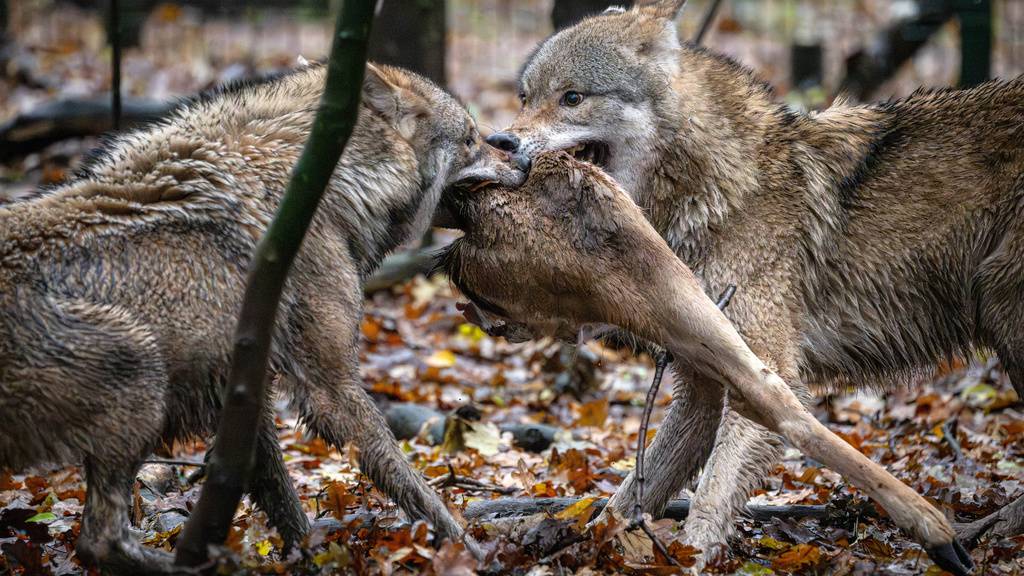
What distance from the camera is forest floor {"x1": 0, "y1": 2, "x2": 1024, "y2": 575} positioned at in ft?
13.5

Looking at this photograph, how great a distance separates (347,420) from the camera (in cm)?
402

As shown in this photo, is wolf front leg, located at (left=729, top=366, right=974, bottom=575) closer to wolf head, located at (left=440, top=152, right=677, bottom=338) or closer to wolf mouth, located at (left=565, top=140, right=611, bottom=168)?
wolf head, located at (left=440, top=152, right=677, bottom=338)

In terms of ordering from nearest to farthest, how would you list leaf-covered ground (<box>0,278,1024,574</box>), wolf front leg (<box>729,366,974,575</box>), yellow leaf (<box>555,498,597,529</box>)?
wolf front leg (<box>729,366,974,575</box>)
leaf-covered ground (<box>0,278,1024,574</box>)
yellow leaf (<box>555,498,597,529</box>)

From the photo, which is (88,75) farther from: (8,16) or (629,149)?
(629,149)

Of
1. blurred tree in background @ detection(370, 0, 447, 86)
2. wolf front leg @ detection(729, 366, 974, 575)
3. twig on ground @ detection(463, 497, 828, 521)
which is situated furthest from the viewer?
blurred tree in background @ detection(370, 0, 447, 86)

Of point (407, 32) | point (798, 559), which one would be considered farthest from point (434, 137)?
point (407, 32)

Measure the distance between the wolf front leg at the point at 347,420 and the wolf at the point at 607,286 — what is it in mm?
944

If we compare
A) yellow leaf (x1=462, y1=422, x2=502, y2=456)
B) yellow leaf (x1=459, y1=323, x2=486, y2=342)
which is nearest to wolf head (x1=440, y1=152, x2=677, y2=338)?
yellow leaf (x1=462, y1=422, x2=502, y2=456)

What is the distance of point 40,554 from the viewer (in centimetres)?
405

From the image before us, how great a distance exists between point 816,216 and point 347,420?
2.75m

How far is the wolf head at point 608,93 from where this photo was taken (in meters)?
5.56

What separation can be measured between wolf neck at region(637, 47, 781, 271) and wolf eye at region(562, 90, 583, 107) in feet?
1.68

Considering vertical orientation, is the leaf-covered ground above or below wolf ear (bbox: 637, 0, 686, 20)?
below

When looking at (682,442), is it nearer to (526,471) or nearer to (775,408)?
(526,471)
